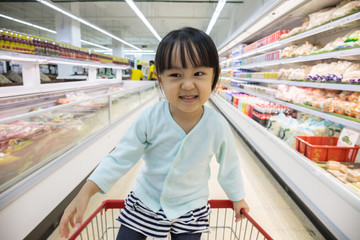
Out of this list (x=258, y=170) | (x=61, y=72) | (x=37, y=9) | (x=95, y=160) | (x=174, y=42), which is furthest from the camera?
(x=37, y=9)

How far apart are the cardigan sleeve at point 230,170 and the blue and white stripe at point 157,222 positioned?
19 cm

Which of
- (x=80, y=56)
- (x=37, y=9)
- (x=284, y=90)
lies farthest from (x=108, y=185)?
(x=37, y=9)

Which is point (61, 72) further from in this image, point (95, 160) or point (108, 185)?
point (108, 185)

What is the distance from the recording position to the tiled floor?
1871mm

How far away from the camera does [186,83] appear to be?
0.89 m

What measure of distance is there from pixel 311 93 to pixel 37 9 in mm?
14136

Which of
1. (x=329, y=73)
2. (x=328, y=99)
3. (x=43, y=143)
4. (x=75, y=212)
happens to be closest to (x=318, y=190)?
(x=328, y=99)

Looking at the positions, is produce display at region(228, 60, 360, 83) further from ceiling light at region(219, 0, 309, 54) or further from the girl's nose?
the girl's nose

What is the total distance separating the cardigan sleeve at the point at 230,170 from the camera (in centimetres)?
111

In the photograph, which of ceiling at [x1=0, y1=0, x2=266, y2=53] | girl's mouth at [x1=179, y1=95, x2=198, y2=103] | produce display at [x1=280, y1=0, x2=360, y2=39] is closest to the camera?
girl's mouth at [x1=179, y1=95, x2=198, y2=103]

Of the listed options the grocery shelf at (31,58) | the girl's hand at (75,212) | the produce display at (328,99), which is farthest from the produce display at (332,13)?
the grocery shelf at (31,58)

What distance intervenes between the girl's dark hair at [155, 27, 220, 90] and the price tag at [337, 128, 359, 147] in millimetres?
1666

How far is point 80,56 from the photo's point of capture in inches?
178

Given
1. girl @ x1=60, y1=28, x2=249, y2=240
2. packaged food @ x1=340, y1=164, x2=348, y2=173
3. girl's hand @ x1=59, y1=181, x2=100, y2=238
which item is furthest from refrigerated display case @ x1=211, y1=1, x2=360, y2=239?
girl's hand @ x1=59, y1=181, x2=100, y2=238
